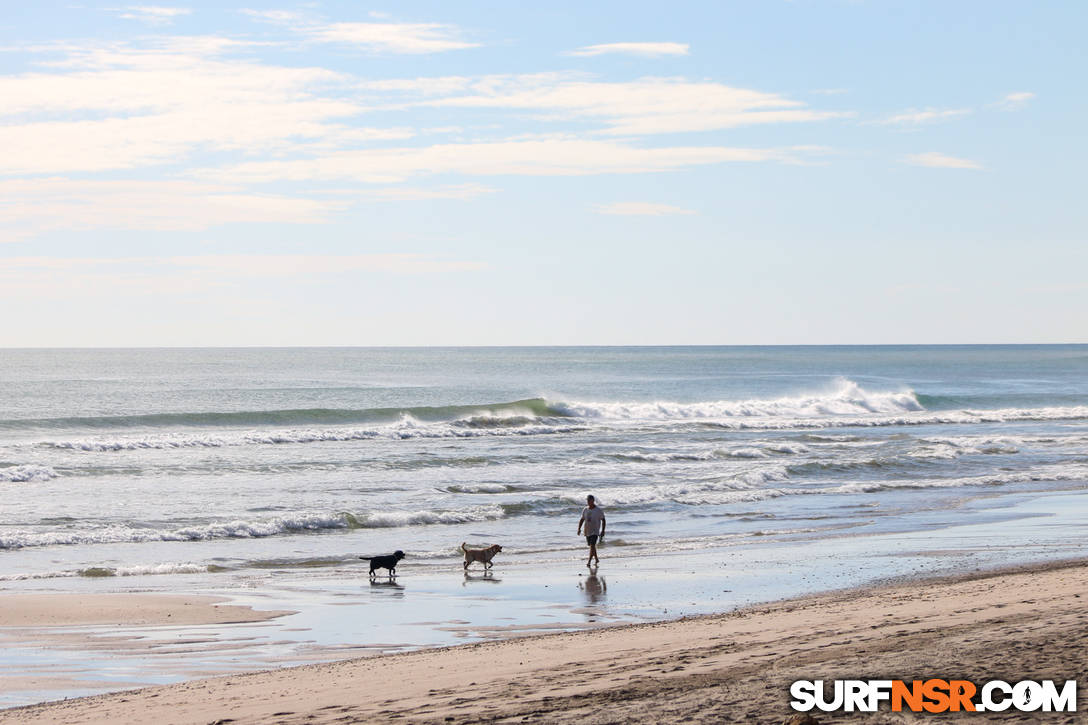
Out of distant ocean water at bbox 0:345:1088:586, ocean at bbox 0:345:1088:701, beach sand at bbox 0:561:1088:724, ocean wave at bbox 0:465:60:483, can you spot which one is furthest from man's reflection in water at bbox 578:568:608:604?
ocean wave at bbox 0:465:60:483

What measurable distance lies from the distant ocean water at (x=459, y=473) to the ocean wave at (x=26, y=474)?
3.8 inches

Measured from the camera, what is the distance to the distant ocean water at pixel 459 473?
19.6m

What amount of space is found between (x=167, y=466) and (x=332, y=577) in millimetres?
16547

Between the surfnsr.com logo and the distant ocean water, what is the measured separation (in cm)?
1102

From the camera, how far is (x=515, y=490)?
2650cm

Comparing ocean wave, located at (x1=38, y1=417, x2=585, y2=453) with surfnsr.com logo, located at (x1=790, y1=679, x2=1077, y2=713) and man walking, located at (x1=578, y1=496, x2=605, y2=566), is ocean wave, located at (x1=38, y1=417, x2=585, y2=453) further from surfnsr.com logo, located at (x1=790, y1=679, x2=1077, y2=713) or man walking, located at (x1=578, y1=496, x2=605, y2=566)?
surfnsr.com logo, located at (x1=790, y1=679, x2=1077, y2=713)

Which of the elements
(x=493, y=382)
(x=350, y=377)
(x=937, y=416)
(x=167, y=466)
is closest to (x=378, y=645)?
(x=167, y=466)

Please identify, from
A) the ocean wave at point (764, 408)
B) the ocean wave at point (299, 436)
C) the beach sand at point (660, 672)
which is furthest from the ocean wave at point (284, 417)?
the beach sand at point (660, 672)

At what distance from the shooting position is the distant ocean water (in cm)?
1959

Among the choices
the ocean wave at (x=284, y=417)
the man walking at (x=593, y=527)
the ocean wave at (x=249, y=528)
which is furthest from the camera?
the ocean wave at (x=284, y=417)

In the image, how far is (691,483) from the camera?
27312 mm

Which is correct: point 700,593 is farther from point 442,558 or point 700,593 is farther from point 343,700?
point 343,700

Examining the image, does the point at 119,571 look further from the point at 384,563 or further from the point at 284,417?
the point at 284,417

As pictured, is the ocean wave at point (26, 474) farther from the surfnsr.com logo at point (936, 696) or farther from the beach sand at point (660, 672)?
the surfnsr.com logo at point (936, 696)
